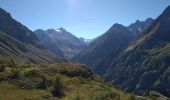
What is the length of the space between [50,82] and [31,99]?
623 inches

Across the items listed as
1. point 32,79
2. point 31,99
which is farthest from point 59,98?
point 32,79

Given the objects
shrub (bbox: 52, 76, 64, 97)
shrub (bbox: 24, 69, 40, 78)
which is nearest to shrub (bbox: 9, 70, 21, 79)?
shrub (bbox: 24, 69, 40, 78)

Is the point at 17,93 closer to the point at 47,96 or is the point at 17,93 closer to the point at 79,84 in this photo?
the point at 47,96

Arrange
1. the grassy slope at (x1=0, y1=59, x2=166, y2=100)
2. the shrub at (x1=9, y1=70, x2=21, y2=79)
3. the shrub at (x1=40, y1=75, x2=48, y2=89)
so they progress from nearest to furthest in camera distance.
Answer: the grassy slope at (x1=0, y1=59, x2=166, y2=100), the shrub at (x1=40, y1=75, x2=48, y2=89), the shrub at (x1=9, y1=70, x2=21, y2=79)

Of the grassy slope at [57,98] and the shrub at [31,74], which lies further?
the shrub at [31,74]

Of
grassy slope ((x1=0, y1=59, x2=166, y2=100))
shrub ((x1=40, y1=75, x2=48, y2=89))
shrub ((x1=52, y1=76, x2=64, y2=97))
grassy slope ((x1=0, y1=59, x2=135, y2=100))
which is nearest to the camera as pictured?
grassy slope ((x1=0, y1=59, x2=135, y2=100))

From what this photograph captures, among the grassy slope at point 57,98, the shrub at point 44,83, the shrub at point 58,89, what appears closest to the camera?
the grassy slope at point 57,98

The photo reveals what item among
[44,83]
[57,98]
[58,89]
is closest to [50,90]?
[58,89]

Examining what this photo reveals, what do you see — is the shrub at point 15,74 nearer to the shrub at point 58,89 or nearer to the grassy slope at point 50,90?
the grassy slope at point 50,90

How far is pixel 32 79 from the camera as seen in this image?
6844 cm

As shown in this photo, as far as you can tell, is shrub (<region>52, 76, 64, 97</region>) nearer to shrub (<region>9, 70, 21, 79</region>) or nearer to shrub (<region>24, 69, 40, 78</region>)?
shrub (<region>24, 69, 40, 78</region>)

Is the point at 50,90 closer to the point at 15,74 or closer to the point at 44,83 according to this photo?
the point at 44,83

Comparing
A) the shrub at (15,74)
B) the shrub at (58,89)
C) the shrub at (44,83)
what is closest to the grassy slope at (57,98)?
the shrub at (15,74)

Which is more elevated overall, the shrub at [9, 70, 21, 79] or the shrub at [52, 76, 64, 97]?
the shrub at [9, 70, 21, 79]
